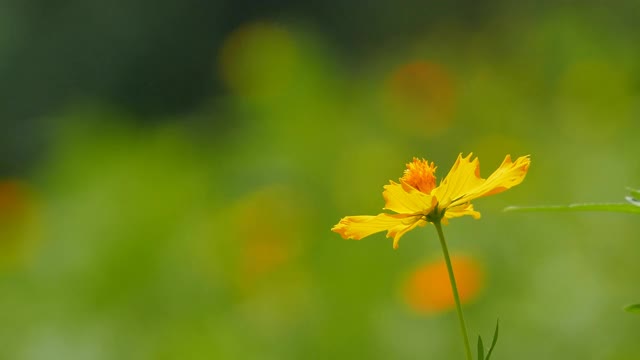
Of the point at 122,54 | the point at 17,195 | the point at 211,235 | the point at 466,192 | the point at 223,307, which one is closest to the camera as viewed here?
the point at 466,192

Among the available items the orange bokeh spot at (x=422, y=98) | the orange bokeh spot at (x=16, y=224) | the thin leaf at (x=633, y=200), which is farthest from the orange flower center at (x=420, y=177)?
the orange bokeh spot at (x=16, y=224)

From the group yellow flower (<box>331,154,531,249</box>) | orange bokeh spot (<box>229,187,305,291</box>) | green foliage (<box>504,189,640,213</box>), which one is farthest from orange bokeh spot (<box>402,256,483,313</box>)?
green foliage (<box>504,189,640,213</box>)

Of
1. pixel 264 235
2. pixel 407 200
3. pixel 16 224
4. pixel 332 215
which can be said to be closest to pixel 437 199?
pixel 407 200

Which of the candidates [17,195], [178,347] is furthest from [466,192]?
[17,195]

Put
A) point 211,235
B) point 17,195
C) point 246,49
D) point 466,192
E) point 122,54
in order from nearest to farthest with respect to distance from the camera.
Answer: point 466,192 → point 211,235 → point 17,195 → point 246,49 → point 122,54

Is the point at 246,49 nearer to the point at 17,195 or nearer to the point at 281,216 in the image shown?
the point at 17,195

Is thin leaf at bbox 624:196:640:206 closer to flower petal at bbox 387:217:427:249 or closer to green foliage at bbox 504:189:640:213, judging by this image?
green foliage at bbox 504:189:640:213

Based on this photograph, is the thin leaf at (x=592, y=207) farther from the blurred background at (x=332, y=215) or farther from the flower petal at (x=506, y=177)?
the blurred background at (x=332, y=215)

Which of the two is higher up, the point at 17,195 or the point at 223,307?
the point at 17,195
